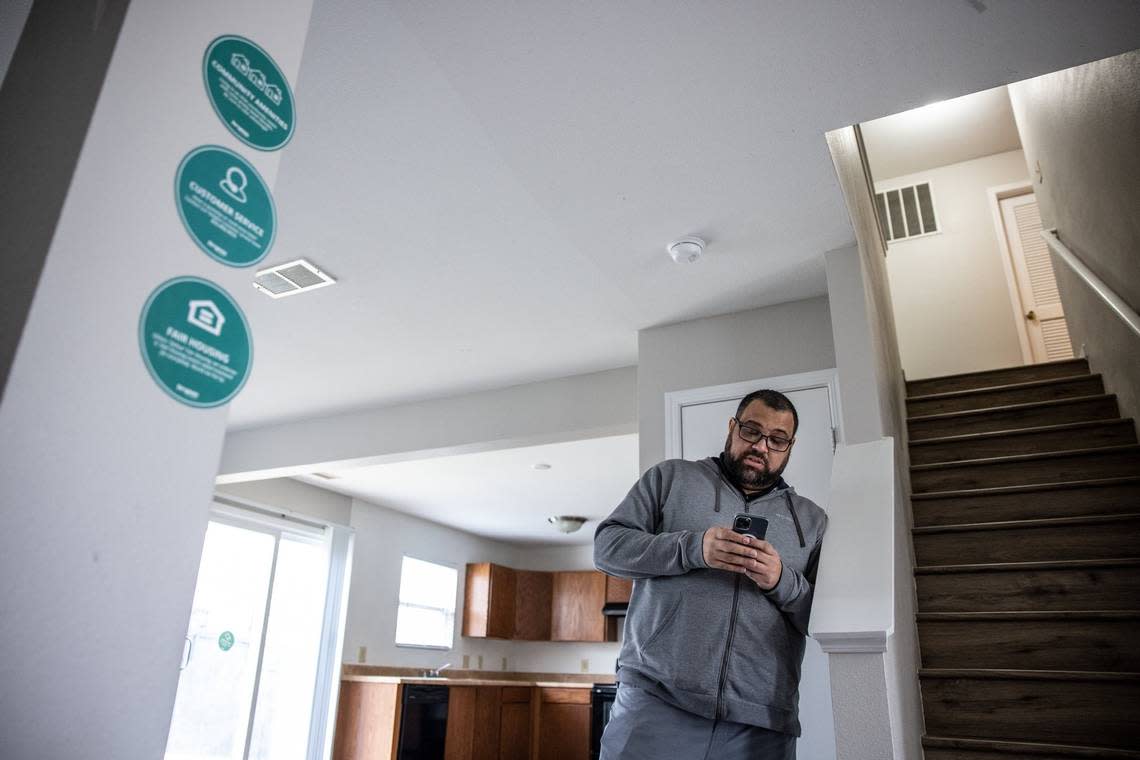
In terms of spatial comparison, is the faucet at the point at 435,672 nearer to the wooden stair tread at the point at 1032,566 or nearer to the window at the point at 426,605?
the window at the point at 426,605

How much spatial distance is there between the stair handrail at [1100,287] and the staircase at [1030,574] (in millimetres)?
658

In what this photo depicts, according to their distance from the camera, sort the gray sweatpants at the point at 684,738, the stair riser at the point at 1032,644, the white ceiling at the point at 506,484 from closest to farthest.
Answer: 1. the gray sweatpants at the point at 684,738
2. the stair riser at the point at 1032,644
3. the white ceiling at the point at 506,484

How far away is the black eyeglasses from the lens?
177 centimetres

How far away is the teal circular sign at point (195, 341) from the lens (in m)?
0.88

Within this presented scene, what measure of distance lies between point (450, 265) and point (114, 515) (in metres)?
2.54

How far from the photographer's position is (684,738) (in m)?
1.50

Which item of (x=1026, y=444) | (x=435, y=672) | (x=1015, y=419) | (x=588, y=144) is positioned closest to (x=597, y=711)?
(x=435, y=672)

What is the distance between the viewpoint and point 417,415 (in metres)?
4.93

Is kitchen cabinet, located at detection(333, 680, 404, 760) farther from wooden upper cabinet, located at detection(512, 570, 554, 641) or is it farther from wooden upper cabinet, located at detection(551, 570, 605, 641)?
wooden upper cabinet, located at detection(551, 570, 605, 641)

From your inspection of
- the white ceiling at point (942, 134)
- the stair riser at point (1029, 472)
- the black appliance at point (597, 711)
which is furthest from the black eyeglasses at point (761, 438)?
the black appliance at point (597, 711)

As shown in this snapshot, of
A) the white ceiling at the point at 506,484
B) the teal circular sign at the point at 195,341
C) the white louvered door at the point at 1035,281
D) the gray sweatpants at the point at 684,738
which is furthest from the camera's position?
the white ceiling at the point at 506,484

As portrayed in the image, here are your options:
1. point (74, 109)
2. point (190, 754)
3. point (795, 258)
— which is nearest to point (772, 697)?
point (74, 109)

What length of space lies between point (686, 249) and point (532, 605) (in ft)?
22.1

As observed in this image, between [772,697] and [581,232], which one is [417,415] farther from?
[772,697]
